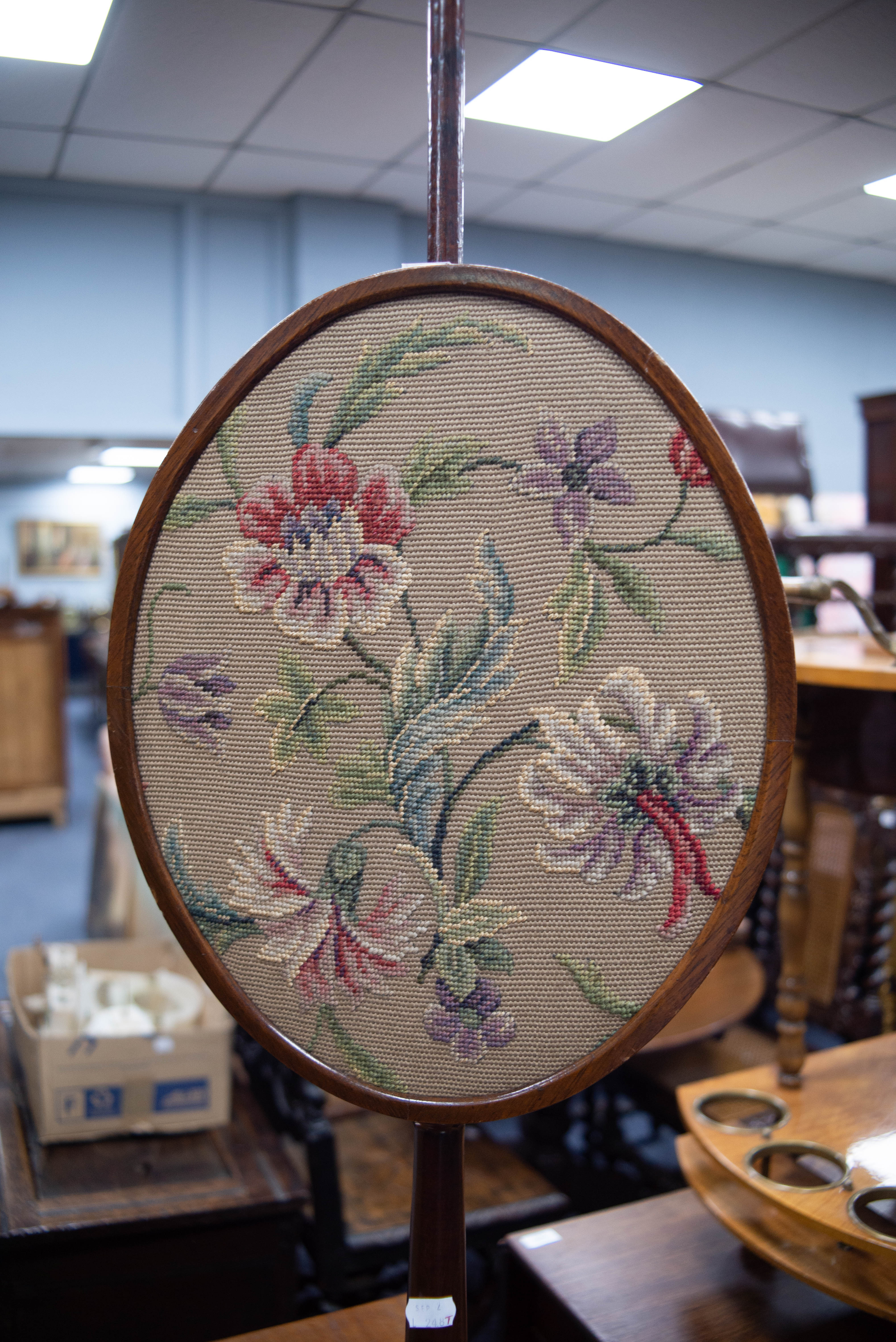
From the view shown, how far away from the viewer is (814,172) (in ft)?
2.37

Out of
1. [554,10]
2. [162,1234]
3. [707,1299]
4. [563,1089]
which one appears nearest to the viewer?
[563,1089]

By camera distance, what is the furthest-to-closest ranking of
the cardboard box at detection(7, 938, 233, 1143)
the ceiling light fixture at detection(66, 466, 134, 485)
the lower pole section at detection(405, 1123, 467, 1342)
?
the ceiling light fixture at detection(66, 466, 134, 485) → the cardboard box at detection(7, 938, 233, 1143) → the lower pole section at detection(405, 1123, 467, 1342)

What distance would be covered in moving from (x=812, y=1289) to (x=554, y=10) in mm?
989

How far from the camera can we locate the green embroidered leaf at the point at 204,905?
54 cm

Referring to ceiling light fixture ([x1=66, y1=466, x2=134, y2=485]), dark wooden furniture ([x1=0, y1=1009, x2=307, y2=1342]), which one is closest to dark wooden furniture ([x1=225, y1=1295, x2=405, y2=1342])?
dark wooden furniture ([x1=0, y1=1009, x2=307, y2=1342])

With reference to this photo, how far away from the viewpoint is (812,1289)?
0.86m

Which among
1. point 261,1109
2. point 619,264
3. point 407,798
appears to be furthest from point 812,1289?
point 619,264

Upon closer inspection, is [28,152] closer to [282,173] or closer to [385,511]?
[282,173]

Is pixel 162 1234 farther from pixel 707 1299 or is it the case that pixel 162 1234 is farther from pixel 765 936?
pixel 765 936

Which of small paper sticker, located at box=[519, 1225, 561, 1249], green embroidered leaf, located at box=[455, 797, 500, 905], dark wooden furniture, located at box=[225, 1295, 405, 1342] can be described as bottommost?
small paper sticker, located at box=[519, 1225, 561, 1249]

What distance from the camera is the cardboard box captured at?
118 centimetres

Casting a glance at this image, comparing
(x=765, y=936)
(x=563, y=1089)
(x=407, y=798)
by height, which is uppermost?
(x=407, y=798)

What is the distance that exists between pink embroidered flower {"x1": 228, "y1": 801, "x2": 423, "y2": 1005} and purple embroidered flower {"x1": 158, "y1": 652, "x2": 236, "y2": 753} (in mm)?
56

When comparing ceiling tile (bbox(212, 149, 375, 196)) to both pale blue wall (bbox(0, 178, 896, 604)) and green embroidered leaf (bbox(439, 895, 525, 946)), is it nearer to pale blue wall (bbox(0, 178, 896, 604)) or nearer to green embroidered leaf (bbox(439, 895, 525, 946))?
pale blue wall (bbox(0, 178, 896, 604))
